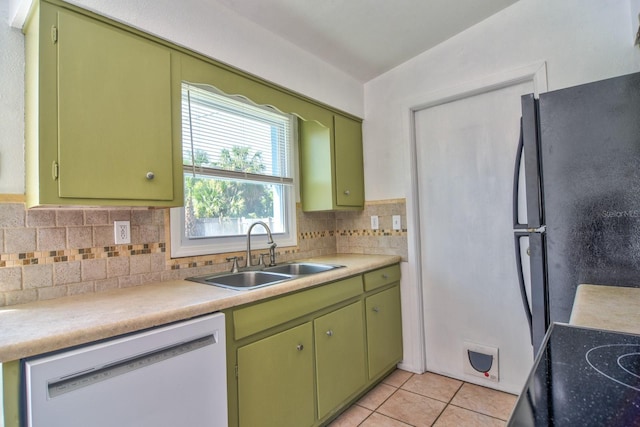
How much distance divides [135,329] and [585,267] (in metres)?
1.59

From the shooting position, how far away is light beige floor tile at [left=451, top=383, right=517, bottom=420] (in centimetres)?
201

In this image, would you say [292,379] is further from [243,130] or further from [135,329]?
[243,130]

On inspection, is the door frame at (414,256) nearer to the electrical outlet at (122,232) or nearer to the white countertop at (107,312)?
the white countertop at (107,312)

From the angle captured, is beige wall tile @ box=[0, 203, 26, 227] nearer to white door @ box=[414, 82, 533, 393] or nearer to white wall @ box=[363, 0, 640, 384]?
white wall @ box=[363, 0, 640, 384]

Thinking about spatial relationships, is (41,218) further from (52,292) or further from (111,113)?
(111,113)

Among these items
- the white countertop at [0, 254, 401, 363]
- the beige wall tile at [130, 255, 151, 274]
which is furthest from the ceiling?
the white countertop at [0, 254, 401, 363]

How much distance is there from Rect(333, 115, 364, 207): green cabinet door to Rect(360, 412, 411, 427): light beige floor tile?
1.40 m

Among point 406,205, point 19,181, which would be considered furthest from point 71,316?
point 406,205

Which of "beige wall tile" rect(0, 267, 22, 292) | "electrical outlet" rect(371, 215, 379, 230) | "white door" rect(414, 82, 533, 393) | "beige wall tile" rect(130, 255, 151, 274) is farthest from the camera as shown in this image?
"electrical outlet" rect(371, 215, 379, 230)

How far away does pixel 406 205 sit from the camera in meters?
2.57

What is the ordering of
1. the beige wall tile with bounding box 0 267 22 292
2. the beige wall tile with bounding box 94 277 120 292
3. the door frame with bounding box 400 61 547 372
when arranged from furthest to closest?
the door frame with bounding box 400 61 547 372
the beige wall tile with bounding box 94 277 120 292
the beige wall tile with bounding box 0 267 22 292

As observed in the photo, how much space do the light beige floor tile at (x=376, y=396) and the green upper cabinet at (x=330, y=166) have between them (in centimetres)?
129

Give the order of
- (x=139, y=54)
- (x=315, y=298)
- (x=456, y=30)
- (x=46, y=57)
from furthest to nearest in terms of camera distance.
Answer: (x=456, y=30) < (x=315, y=298) < (x=139, y=54) < (x=46, y=57)

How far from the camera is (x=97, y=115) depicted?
1323 millimetres
